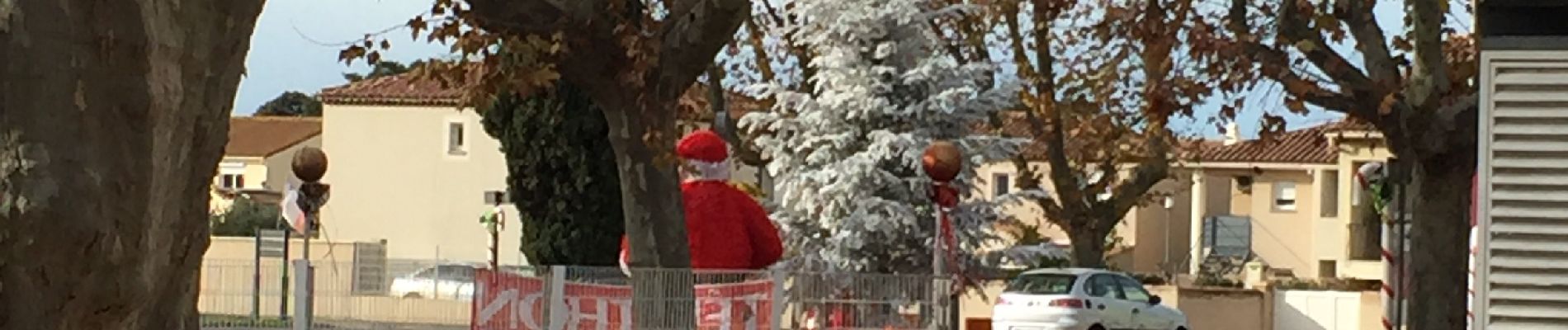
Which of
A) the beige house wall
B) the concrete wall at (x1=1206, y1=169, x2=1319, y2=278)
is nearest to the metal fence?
the beige house wall

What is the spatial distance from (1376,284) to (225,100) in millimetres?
40031

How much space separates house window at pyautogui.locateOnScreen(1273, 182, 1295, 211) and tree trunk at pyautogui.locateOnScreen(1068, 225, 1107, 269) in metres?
31.7

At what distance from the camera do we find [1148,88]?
20.1 m

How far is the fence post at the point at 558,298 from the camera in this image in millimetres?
15906

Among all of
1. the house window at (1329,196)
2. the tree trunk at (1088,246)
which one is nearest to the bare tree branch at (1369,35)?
Answer: the tree trunk at (1088,246)

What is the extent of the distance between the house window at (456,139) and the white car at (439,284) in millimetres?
40013

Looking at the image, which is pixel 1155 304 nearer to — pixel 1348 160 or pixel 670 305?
pixel 670 305

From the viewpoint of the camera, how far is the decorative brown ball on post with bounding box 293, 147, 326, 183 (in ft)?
94.0

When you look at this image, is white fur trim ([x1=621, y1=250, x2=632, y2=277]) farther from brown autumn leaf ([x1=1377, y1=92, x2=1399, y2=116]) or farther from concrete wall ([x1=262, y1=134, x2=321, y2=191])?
concrete wall ([x1=262, y1=134, x2=321, y2=191])

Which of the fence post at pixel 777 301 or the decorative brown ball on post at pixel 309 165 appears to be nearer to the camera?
the fence post at pixel 777 301

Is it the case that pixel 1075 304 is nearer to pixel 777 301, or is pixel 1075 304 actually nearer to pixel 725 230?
pixel 725 230

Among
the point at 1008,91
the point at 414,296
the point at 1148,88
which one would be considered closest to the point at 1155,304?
the point at 1008,91

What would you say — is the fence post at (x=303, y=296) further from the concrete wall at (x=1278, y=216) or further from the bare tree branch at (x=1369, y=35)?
the concrete wall at (x=1278, y=216)

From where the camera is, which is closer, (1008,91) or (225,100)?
(225,100)
